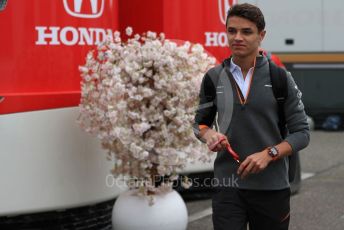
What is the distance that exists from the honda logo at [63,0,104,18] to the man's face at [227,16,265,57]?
199cm

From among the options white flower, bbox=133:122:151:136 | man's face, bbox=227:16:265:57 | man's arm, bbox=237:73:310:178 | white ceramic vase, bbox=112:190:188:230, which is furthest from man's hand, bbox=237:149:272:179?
white ceramic vase, bbox=112:190:188:230

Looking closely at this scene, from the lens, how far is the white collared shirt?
12.1 feet

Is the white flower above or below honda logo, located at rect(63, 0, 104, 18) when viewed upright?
below

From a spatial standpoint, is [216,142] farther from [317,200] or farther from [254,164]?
[317,200]

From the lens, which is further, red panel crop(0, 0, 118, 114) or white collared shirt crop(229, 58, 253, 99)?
red panel crop(0, 0, 118, 114)

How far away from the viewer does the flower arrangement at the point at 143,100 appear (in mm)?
5047

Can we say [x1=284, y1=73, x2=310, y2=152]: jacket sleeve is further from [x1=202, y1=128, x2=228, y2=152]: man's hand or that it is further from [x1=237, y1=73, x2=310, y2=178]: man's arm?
[x1=202, y1=128, x2=228, y2=152]: man's hand

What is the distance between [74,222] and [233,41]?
8.33 feet

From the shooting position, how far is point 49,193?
17.4 feet

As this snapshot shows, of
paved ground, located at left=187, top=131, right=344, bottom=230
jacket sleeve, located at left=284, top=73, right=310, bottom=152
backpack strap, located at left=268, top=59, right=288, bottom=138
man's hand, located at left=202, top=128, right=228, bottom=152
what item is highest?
backpack strap, located at left=268, top=59, right=288, bottom=138

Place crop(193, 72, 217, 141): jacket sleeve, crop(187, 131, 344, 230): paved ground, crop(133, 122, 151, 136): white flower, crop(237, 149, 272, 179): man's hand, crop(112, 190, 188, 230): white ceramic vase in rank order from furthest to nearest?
1. crop(187, 131, 344, 230): paved ground
2. crop(112, 190, 188, 230): white ceramic vase
3. crop(133, 122, 151, 136): white flower
4. crop(193, 72, 217, 141): jacket sleeve
5. crop(237, 149, 272, 179): man's hand

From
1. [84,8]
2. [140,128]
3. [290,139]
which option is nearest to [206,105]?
[290,139]

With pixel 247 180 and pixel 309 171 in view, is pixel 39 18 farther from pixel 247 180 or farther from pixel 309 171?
pixel 309 171

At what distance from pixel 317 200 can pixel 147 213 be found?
2552 millimetres
